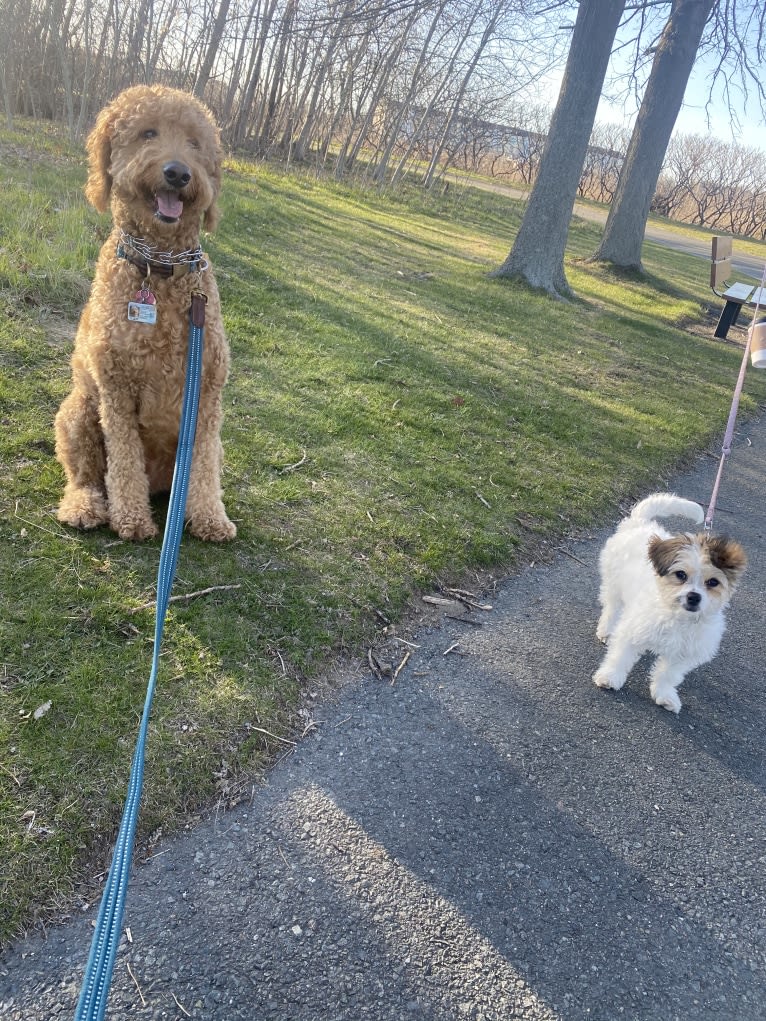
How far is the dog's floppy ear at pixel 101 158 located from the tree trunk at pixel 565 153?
1000 centimetres

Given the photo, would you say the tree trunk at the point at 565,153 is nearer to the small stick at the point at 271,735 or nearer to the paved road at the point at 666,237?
the small stick at the point at 271,735

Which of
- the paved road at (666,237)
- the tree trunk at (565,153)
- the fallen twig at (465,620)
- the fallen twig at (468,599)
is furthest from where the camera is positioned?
the paved road at (666,237)

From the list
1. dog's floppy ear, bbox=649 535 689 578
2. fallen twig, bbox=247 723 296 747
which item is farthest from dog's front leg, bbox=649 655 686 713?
fallen twig, bbox=247 723 296 747

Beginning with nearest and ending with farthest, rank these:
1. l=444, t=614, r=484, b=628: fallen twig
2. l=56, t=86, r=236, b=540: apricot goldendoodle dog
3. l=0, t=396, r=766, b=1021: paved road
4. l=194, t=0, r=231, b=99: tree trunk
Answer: l=0, t=396, r=766, b=1021: paved road, l=56, t=86, r=236, b=540: apricot goldendoodle dog, l=444, t=614, r=484, b=628: fallen twig, l=194, t=0, r=231, b=99: tree trunk

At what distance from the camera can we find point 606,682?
3.46 metres

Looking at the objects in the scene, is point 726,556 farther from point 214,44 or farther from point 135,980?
point 214,44

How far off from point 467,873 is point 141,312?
2.67 m

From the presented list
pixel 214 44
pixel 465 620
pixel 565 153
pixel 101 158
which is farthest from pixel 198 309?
pixel 214 44

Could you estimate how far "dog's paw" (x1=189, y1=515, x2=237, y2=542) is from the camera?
11.6 ft

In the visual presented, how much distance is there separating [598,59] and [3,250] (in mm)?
9652

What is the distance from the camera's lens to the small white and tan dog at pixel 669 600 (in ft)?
10.3

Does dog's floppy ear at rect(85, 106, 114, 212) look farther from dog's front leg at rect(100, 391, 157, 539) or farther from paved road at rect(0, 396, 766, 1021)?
paved road at rect(0, 396, 766, 1021)

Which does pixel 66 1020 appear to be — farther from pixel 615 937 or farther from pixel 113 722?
pixel 615 937

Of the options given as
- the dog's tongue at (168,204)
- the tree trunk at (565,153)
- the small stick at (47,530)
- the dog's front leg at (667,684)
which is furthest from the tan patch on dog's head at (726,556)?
the tree trunk at (565,153)
